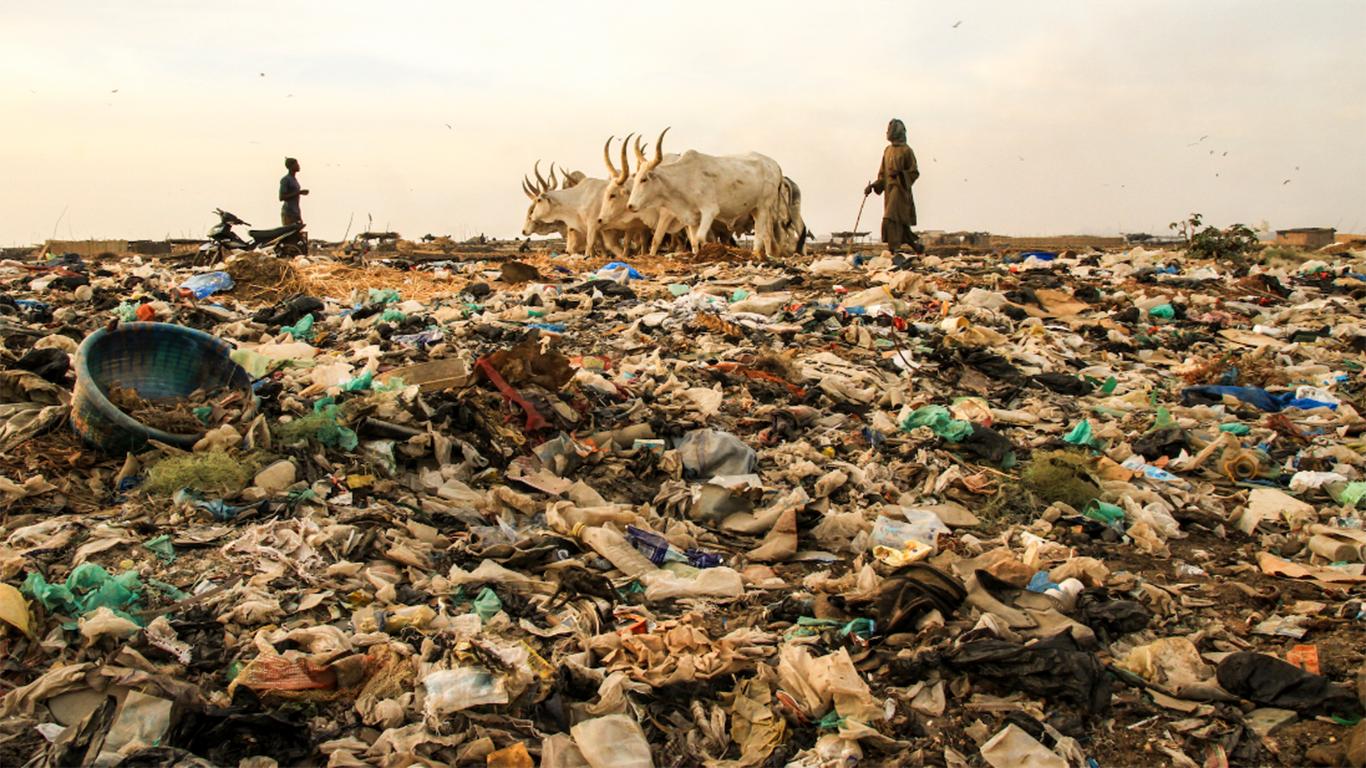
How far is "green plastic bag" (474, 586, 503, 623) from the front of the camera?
11.1 feet

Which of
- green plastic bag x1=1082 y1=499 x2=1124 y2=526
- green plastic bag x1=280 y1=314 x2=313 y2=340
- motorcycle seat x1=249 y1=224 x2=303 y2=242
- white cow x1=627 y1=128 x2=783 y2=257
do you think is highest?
white cow x1=627 y1=128 x2=783 y2=257

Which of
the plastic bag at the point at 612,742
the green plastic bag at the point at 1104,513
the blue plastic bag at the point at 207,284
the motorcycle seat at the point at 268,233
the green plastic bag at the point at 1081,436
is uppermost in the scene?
the motorcycle seat at the point at 268,233

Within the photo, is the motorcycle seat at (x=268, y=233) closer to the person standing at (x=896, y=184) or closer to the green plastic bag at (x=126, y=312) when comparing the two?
the green plastic bag at (x=126, y=312)

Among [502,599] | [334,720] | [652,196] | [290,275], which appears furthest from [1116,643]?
[652,196]

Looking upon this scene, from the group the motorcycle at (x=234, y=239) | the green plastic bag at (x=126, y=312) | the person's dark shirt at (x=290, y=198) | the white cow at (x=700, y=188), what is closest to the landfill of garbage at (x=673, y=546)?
the green plastic bag at (x=126, y=312)

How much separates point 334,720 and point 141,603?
95cm

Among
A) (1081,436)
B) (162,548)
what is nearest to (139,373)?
(162,548)

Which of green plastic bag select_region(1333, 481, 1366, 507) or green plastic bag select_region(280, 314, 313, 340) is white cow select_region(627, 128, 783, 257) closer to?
green plastic bag select_region(280, 314, 313, 340)

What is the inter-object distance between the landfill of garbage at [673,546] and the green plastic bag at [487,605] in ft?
0.07

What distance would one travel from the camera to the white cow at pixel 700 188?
46.6ft

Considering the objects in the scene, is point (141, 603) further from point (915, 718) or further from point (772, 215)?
point (772, 215)

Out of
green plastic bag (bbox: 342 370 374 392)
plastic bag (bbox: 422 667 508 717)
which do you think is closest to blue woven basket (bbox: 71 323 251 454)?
green plastic bag (bbox: 342 370 374 392)

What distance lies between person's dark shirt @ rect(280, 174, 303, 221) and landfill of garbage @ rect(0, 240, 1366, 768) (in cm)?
510

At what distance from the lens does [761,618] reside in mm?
3531
